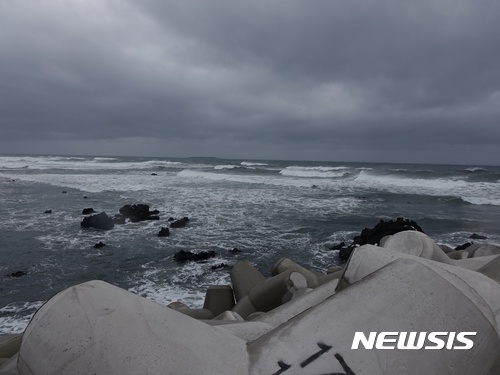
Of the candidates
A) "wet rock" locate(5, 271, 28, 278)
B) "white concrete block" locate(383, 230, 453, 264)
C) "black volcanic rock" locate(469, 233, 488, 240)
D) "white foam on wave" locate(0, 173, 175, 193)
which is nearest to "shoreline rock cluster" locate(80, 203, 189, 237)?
"wet rock" locate(5, 271, 28, 278)

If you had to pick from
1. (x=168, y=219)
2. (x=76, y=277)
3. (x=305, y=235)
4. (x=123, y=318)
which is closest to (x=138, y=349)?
(x=123, y=318)

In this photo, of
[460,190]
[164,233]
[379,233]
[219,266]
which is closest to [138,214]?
[164,233]

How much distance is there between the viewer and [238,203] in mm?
16844

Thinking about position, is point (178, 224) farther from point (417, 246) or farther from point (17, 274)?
point (417, 246)

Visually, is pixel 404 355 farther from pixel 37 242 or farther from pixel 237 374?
pixel 37 242

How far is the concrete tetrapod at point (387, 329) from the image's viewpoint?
1502mm

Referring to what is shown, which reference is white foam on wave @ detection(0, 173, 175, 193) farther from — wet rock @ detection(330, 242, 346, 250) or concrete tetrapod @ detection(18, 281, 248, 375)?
concrete tetrapod @ detection(18, 281, 248, 375)

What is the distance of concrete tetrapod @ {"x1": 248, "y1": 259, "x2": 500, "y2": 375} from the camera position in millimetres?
1502

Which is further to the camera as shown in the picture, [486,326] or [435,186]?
[435,186]

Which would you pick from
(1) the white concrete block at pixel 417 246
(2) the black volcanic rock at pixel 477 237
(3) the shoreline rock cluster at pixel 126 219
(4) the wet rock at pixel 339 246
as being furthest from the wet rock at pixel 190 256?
(2) the black volcanic rock at pixel 477 237

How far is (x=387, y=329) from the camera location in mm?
1564

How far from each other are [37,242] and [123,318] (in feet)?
31.0

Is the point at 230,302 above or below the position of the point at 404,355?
below

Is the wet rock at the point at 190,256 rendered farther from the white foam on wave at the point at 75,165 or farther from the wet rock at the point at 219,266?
the white foam on wave at the point at 75,165
